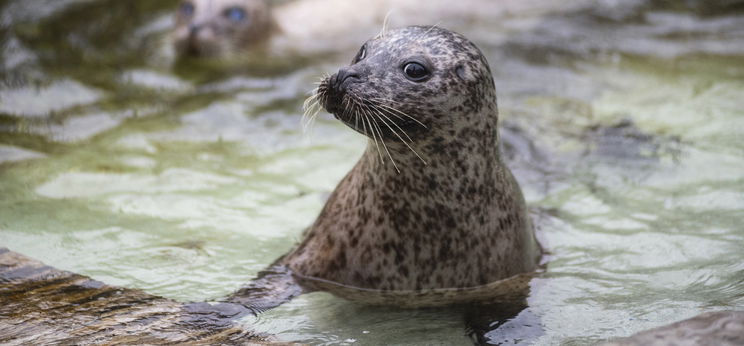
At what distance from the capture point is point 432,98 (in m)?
4.09

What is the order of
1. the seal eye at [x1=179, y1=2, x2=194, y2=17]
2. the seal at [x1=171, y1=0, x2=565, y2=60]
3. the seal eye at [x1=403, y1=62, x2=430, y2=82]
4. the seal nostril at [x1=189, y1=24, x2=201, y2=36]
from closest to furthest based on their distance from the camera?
the seal eye at [x1=403, y1=62, x2=430, y2=82]
the seal nostril at [x1=189, y1=24, x2=201, y2=36]
the seal at [x1=171, y1=0, x2=565, y2=60]
the seal eye at [x1=179, y1=2, x2=194, y2=17]

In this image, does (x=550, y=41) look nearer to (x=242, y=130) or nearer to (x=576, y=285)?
(x=242, y=130)

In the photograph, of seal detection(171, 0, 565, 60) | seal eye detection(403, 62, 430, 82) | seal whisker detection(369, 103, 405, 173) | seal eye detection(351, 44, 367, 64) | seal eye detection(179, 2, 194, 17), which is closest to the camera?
seal whisker detection(369, 103, 405, 173)

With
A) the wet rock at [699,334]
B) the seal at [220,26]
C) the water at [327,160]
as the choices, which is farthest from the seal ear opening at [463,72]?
the seal at [220,26]

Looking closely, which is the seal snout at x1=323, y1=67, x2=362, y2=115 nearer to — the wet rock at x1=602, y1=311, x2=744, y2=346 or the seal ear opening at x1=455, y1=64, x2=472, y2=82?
the seal ear opening at x1=455, y1=64, x2=472, y2=82

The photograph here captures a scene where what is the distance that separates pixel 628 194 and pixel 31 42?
6.09 meters

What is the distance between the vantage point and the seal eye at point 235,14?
9.66 meters

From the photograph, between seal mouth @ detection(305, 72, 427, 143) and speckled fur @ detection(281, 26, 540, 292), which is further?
speckled fur @ detection(281, 26, 540, 292)

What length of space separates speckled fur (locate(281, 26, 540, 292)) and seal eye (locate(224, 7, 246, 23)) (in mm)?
5566

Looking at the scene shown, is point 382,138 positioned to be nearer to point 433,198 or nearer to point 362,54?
point 433,198

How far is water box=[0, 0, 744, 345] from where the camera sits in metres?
4.37

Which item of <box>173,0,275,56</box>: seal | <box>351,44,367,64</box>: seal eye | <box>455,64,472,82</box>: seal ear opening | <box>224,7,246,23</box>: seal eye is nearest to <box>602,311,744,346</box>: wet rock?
<box>455,64,472,82</box>: seal ear opening

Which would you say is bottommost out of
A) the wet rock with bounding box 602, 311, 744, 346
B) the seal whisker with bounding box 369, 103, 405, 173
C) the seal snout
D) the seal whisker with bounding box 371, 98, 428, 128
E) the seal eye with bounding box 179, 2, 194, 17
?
the wet rock with bounding box 602, 311, 744, 346

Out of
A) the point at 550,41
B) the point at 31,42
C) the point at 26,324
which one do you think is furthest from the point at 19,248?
the point at 550,41
